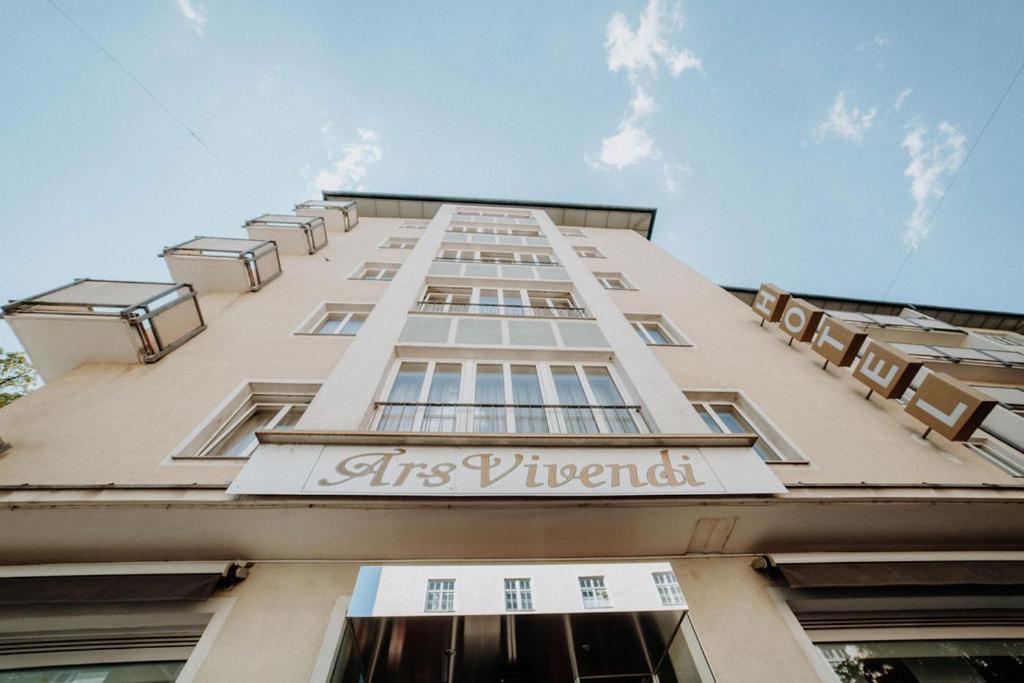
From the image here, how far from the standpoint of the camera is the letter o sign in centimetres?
886

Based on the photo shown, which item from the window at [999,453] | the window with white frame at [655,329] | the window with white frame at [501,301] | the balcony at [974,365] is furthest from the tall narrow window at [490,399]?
the balcony at [974,365]

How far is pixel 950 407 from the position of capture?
20.0 ft

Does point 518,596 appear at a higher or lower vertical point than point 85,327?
lower

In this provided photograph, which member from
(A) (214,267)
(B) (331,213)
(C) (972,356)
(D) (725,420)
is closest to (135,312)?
(A) (214,267)

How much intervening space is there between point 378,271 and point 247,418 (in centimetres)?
796

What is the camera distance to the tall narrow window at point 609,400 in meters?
6.14

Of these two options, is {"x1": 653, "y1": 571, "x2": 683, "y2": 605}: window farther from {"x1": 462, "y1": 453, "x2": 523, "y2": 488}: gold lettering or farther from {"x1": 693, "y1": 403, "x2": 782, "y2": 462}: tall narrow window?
{"x1": 693, "y1": 403, "x2": 782, "y2": 462}: tall narrow window

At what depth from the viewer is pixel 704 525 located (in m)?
4.59

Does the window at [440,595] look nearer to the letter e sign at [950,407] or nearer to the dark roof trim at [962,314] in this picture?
the letter e sign at [950,407]

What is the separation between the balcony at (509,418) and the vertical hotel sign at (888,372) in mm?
5324

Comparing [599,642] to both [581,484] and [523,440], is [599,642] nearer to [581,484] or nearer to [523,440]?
[581,484]

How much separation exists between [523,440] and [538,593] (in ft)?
5.67

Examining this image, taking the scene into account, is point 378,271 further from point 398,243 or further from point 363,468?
point 363,468

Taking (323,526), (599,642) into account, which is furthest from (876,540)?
(323,526)
